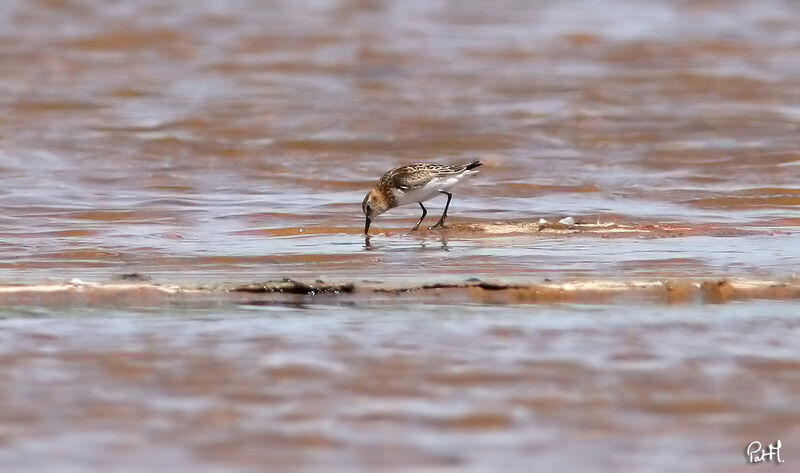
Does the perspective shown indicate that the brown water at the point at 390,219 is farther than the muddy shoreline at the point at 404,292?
No

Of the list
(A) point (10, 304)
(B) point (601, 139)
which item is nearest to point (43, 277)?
(A) point (10, 304)

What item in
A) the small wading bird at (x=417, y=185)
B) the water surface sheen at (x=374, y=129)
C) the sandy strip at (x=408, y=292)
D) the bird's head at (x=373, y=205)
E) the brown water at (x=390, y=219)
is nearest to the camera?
the brown water at (x=390, y=219)

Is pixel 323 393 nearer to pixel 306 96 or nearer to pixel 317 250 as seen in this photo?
pixel 317 250

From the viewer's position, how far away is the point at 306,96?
1291 centimetres

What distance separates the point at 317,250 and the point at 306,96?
635cm

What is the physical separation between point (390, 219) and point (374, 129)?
2819 mm

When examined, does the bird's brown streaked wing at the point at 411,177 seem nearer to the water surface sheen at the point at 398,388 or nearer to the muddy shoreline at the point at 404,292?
the muddy shoreline at the point at 404,292

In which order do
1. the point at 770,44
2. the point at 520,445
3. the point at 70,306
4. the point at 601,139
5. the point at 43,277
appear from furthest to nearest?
the point at 770,44
the point at 601,139
the point at 43,277
the point at 70,306
the point at 520,445

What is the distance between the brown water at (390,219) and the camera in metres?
3.50
